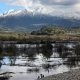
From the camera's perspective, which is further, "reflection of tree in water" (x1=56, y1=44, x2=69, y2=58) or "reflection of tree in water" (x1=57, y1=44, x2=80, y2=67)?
"reflection of tree in water" (x1=56, y1=44, x2=69, y2=58)

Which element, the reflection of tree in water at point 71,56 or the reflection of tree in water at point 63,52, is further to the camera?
the reflection of tree in water at point 63,52

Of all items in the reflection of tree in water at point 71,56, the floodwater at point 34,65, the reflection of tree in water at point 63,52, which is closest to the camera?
the floodwater at point 34,65

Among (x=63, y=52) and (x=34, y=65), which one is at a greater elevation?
(x=63, y=52)

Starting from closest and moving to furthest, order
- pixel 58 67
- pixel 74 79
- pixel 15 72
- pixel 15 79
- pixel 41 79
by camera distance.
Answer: pixel 74 79 < pixel 41 79 < pixel 15 79 < pixel 15 72 < pixel 58 67

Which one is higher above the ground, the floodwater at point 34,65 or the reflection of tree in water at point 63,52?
the reflection of tree in water at point 63,52

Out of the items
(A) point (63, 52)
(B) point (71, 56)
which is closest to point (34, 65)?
(B) point (71, 56)

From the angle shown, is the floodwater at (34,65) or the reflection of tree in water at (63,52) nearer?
the floodwater at (34,65)

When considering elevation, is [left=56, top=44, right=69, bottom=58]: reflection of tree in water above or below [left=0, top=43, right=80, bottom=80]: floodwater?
above

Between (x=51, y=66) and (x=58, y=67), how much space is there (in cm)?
185

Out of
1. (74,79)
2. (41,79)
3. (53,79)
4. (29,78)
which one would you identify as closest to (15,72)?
(29,78)

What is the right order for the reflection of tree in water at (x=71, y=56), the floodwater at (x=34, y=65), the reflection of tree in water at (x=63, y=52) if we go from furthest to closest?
the reflection of tree in water at (x=63, y=52), the reflection of tree in water at (x=71, y=56), the floodwater at (x=34, y=65)

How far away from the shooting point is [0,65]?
58594 millimetres

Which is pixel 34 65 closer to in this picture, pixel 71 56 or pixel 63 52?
pixel 71 56

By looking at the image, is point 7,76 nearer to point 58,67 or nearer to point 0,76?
point 0,76
